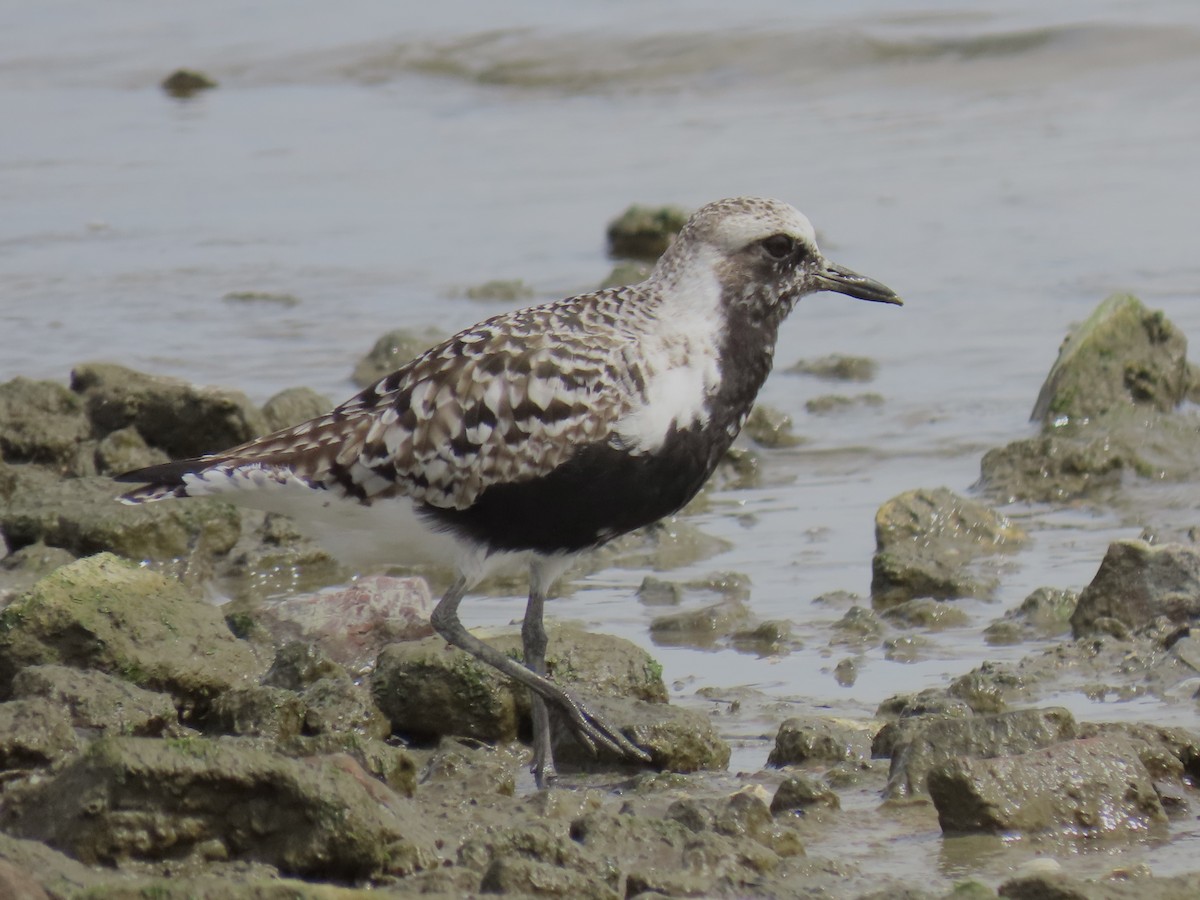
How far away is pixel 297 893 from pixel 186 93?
21447 millimetres

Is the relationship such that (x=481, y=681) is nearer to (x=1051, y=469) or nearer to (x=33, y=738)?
(x=33, y=738)

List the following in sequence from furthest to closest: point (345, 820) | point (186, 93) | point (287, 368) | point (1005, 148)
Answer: point (186, 93), point (1005, 148), point (287, 368), point (345, 820)

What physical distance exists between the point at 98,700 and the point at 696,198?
1122cm

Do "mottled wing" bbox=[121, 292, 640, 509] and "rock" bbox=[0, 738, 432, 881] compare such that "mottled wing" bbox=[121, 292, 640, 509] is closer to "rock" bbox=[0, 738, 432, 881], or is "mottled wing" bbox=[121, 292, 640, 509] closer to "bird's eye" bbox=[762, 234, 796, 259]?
"bird's eye" bbox=[762, 234, 796, 259]

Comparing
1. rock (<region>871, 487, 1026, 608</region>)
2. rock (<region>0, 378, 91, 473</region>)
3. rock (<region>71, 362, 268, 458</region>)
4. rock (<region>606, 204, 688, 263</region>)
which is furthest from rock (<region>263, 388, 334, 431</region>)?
rock (<region>606, 204, 688, 263</region>)

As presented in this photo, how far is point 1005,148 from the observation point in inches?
694

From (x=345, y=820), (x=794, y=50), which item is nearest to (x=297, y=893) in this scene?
(x=345, y=820)

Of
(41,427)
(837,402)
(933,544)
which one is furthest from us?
(837,402)

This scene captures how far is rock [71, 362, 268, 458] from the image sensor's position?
915 centimetres

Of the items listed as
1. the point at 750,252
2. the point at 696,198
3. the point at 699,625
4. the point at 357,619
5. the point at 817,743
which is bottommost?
the point at 699,625

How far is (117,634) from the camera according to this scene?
6.21 metres

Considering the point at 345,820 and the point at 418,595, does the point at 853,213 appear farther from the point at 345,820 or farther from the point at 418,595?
the point at 345,820

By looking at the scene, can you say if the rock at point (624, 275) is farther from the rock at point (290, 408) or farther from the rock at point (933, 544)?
the rock at point (933, 544)

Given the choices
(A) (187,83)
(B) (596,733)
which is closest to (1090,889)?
(B) (596,733)
